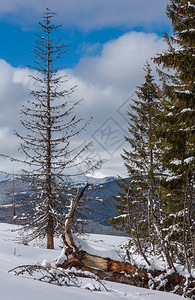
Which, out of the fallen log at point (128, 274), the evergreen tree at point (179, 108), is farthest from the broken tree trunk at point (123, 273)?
the evergreen tree at point (179, 108)

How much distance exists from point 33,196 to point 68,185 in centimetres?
189

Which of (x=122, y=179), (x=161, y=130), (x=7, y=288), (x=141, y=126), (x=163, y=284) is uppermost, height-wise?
(x=141, y=126)

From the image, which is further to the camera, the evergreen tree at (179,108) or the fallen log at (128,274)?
the evergreen tree at (179,108)

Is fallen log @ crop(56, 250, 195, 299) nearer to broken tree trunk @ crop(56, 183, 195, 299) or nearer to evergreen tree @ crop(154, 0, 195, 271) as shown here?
broken tree trunk @ crop(56, 183, 195, 299)

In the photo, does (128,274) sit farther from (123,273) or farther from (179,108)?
(179,108)

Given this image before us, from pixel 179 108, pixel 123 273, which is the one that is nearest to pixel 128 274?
pixel 123 273

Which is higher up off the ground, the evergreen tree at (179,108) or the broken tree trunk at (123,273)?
the evergreen tree at (179,108)

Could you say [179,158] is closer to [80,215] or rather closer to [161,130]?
[161,130]

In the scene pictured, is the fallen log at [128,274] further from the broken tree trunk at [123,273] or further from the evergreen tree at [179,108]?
the evergreen tree at [179,108]

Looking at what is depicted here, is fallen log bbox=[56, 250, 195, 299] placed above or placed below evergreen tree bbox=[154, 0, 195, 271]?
below

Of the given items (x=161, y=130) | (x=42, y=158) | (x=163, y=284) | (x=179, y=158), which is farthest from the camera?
(x=42, y=158)

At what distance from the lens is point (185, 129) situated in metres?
8.56

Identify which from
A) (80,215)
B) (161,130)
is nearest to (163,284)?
(161,130)

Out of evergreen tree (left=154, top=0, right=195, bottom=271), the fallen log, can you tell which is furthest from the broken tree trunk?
evergreen tree (left=154, top=0, right=195, bottom=271)
